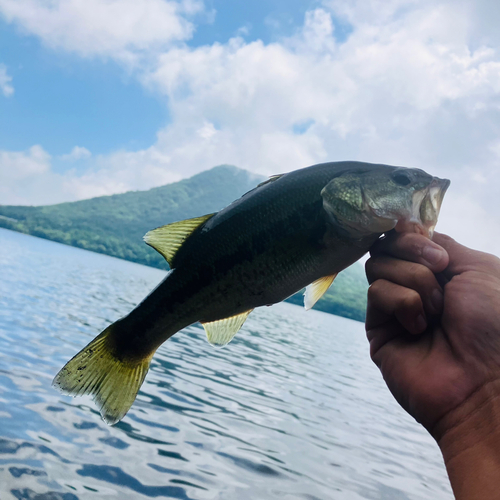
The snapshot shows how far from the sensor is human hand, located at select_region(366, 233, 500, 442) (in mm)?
2260

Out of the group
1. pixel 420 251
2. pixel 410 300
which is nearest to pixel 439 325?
pixel 410 300

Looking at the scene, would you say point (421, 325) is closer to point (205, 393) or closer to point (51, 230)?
point (205, 393)

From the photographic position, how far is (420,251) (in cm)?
246

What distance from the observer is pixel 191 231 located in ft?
9.88

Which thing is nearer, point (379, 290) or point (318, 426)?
point (379, 290)

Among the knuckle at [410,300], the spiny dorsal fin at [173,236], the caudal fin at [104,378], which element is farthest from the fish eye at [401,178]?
the caudal fin at [104,378]

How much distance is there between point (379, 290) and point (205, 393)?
1378cm

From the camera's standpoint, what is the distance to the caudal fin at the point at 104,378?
9.18ft

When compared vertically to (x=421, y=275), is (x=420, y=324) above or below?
below

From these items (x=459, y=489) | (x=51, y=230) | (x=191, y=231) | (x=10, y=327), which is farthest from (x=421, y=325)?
(x=51, y=230)

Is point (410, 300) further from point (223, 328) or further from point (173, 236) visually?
point (173, 236)

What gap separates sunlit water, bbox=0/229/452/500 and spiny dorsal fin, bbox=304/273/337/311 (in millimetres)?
6190

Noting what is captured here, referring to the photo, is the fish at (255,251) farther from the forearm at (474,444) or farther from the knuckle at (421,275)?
the forearm at (474,444)

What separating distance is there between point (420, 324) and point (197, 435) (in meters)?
9.86
